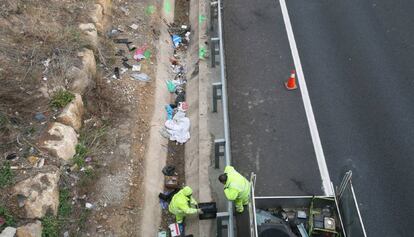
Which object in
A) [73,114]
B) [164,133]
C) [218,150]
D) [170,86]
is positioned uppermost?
[170,86]

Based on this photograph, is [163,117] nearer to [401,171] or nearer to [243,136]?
[243,136]

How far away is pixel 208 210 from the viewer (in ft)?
25.3

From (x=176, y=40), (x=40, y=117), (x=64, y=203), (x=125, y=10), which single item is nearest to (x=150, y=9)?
(x=125, y=10)

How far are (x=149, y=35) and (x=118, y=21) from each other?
2.98 feet

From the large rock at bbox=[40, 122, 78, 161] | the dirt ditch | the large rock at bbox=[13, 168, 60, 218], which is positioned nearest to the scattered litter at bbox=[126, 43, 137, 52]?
the dirt ditch

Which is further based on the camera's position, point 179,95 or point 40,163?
point 179,95

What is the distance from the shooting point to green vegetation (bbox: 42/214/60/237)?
22.8 ft

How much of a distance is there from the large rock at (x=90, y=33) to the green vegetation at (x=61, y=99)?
5.68 feet

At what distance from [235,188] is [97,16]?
19.2ft

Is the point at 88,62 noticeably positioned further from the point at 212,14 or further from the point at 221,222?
the point at 221,222

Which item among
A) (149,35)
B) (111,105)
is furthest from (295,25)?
(111,105)

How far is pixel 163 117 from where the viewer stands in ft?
32.3

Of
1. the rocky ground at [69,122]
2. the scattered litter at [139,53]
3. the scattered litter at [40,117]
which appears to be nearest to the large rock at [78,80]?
the rocky ground at [69,122]

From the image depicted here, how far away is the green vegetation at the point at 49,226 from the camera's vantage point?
696cm
